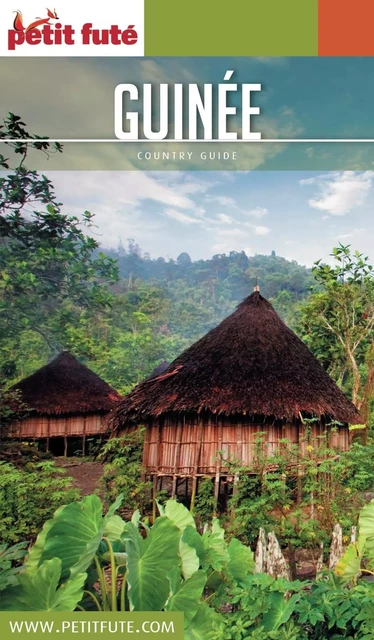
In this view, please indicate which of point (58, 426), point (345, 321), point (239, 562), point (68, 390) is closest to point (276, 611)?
point (239, 562)

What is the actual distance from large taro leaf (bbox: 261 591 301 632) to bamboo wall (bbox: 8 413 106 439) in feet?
16.7

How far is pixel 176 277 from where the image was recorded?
4230mm

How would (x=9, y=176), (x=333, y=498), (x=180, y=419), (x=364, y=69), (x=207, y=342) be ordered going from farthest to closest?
(x=207, y=342) < (x=180, y=419) < (x=333, y=498) < (x=9, y=176) < (x=364, y=69)

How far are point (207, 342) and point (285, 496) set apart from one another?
73.7 inches

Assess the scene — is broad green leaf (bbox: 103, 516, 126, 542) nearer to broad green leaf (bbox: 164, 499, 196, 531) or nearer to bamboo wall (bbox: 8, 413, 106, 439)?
broad green leaf (bbox: 164, 499, 196, 531)

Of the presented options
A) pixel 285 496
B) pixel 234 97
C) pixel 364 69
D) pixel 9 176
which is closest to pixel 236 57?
pixel 234 97

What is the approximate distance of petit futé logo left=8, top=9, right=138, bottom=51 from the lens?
7.81 feet

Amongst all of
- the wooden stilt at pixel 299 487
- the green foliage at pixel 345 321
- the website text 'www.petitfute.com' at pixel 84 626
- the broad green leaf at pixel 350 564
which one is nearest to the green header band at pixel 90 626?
the website text 'www.petitfute.com' at pixel 84 626

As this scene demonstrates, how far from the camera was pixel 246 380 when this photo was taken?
4.91 meters

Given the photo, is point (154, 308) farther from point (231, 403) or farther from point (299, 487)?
point (299, 487)

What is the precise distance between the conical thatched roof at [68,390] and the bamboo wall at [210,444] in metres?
2.72

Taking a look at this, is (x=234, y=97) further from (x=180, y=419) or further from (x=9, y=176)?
(x=180, y=419)

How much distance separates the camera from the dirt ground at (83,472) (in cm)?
550

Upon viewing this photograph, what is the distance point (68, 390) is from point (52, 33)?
600 centimetres
